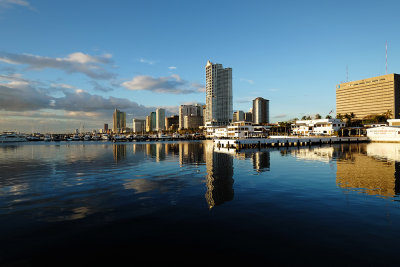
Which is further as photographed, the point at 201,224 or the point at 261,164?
the point at 261,164

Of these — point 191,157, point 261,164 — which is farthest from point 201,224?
point 191,157

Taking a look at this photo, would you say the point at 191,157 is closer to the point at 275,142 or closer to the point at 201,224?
the point at 201,224

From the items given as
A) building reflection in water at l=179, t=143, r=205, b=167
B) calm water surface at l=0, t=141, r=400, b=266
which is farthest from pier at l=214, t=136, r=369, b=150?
calm water surface at l=0, t=141, r=400, b=266

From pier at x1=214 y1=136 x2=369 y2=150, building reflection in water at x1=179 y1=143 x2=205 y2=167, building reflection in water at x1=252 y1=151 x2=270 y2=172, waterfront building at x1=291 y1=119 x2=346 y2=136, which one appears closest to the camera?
building reflection in water at x1=252 y1=151 x2=270 y2=172

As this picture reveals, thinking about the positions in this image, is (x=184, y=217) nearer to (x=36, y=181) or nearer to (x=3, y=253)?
(x=3, y=253)

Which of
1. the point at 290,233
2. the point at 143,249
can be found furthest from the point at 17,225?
the point at 290,233

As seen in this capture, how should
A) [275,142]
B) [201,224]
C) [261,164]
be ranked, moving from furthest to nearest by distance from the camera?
[275,142]
[261,164]
[201,224]

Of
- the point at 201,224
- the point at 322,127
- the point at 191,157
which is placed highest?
the point at 322,127

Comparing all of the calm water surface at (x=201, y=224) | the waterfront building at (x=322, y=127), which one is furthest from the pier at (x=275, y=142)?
the calm water surface at (x=201, y=224)

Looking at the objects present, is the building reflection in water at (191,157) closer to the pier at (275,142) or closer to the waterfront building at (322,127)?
the pier at (275,142)

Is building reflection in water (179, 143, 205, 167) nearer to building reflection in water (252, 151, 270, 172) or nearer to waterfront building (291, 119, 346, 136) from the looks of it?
building reflection in water (252, 151, 270, 172)

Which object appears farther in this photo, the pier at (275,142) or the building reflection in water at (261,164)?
the pier at (275,142)

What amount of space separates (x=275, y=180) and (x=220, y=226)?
55.9ft

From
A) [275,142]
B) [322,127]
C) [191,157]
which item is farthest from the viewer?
[322,127]
